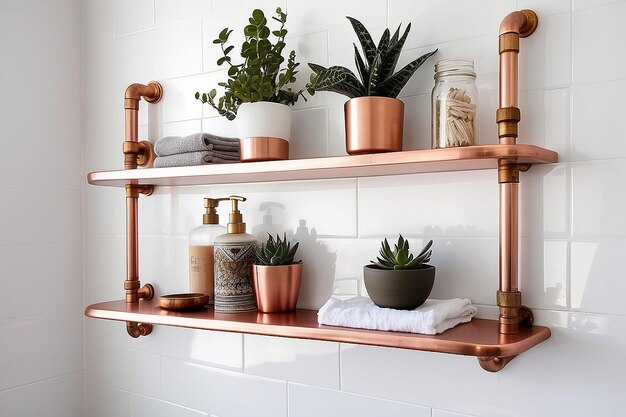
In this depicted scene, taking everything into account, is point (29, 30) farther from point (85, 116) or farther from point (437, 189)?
point (437, 189)

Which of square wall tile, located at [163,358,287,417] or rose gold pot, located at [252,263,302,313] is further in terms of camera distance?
square wall tile, located at [163,358,287,417]

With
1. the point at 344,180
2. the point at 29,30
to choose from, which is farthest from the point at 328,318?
the point at 29,30

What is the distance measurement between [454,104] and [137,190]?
772 mm

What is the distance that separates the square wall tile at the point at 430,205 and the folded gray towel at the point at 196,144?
29 cm

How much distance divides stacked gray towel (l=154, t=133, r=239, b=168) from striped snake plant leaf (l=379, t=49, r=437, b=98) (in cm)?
36

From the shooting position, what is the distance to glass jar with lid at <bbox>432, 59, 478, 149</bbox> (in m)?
0.86

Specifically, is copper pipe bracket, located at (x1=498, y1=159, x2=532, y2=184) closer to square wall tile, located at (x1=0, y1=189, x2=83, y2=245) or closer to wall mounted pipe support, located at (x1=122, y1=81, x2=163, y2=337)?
wall mounted pipe support, located at (x1=122, y1=81, x2=163, y2=337)

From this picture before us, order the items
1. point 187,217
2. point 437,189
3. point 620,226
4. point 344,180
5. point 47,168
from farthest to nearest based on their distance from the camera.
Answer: point 47,168 → point 187,217 → point 344,180 → point 437,189 → point 620,226

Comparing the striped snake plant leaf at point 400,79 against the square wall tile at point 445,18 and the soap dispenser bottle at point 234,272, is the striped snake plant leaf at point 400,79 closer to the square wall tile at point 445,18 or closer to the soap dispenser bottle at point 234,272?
the square wall tile at point 445,18

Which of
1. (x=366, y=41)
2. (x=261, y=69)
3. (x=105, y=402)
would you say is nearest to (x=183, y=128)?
(x=261, y=69)

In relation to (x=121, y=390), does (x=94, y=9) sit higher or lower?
higher

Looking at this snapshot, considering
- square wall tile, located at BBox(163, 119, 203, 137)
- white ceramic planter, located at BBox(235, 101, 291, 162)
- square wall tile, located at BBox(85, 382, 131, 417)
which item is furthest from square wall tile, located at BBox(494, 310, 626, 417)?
square wall tile, located at BBox(85, 382, 131, 417)

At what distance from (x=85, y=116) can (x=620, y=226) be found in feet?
4.17

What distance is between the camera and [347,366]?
3.50 feet
